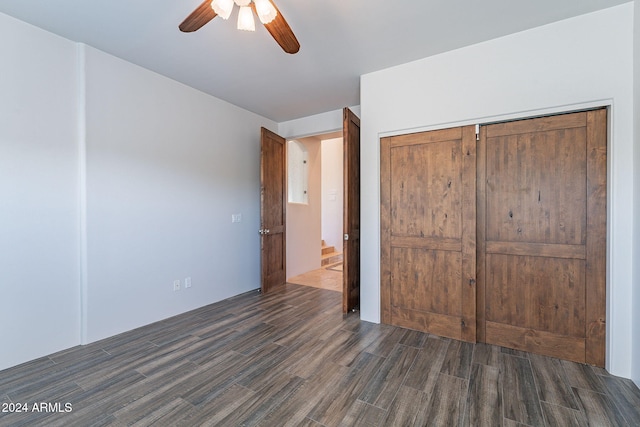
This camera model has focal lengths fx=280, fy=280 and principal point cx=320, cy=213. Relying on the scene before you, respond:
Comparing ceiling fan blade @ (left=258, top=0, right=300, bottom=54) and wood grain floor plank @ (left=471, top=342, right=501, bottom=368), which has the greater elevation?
ceiling fan blade @ (left=258, top=0, right=300, bottom=54)

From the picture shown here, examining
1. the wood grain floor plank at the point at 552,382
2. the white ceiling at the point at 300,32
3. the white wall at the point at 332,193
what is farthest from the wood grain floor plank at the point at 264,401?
the white wall at the point at 332,193

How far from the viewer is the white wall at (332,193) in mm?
8047

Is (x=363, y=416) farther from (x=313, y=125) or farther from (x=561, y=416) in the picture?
(x=313, y=125)

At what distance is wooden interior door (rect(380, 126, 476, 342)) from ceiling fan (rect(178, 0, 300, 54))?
158 cm

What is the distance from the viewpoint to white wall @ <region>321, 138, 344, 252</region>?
26.4ft

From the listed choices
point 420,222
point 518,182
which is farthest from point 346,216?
point 518,182

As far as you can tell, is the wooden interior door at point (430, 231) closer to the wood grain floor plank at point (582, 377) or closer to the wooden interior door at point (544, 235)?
the wooden interior door at point (544, 235)

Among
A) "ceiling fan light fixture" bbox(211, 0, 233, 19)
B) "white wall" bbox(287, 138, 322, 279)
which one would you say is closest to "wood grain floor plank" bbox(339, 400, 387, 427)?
"ceiling fan light fixture" bbox(211, 0, 233, 19)

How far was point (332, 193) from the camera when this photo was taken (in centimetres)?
833

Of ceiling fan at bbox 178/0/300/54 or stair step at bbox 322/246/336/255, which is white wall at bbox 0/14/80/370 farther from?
stair step at bbox 322/246/336/255

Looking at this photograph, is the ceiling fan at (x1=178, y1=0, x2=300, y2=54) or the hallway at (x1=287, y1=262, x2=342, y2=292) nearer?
the ceiling fan at (x1=178, y1=0, x2=300, y2=54)

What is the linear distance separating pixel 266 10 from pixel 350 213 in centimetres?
217

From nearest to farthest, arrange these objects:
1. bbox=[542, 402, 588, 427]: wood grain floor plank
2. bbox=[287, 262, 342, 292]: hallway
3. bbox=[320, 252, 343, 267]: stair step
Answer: bbox=[542, 402, 588, 427]: wood grain floor plank → bbox=[287, 262, 342, 292]: hallway → bbox=[320, 252, 343, 267]: stair step

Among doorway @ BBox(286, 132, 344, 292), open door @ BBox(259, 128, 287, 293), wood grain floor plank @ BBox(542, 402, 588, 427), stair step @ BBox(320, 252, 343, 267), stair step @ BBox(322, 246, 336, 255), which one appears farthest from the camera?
stair step @ BBox(322, 246, 336, 255)
